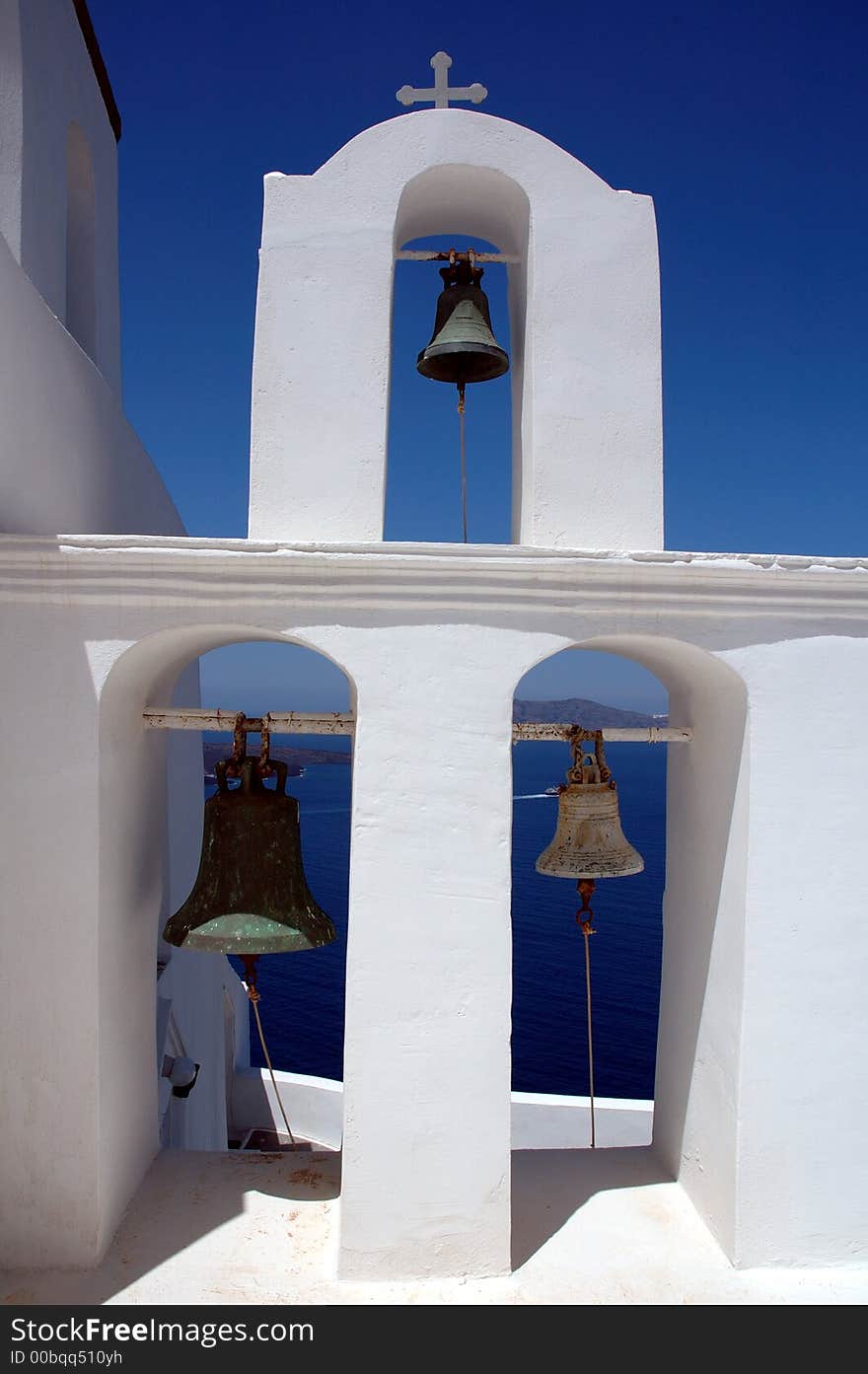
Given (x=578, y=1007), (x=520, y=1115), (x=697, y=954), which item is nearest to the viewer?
(x=697, y=954)

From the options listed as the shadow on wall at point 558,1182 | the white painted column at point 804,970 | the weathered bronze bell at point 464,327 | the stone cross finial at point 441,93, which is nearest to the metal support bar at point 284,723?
the white painted column at point 804,970

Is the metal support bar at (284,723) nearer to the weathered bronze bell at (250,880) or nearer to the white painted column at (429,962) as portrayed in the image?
the weathered bronze bell at (250,880)

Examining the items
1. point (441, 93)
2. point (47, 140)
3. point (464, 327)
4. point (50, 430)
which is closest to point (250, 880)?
point (50, 430)

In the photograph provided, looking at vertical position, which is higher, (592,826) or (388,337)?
(388,337)

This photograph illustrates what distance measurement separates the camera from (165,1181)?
3.69 meters

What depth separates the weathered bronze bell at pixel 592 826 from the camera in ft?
12.0

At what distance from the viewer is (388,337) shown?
3.39m

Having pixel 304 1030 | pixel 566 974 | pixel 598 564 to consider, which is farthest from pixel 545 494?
pixel 566 974

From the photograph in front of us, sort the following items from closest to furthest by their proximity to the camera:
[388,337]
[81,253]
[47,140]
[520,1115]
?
[388,337] → [47,140] → [81,253] → [520,1115]

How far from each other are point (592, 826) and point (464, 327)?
7.07 ft

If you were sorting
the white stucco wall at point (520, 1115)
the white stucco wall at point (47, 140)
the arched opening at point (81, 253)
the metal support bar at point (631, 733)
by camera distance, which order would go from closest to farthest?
the metal support bar at point (631, 733) → the white stucco wall at point (47, 140) → the arched opening at point (81, 253) → the white stucco wall at point (520, 1115)

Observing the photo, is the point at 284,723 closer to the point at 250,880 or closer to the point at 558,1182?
the point at 250,880

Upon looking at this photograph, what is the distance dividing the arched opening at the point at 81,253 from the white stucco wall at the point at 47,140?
0.18 feet
